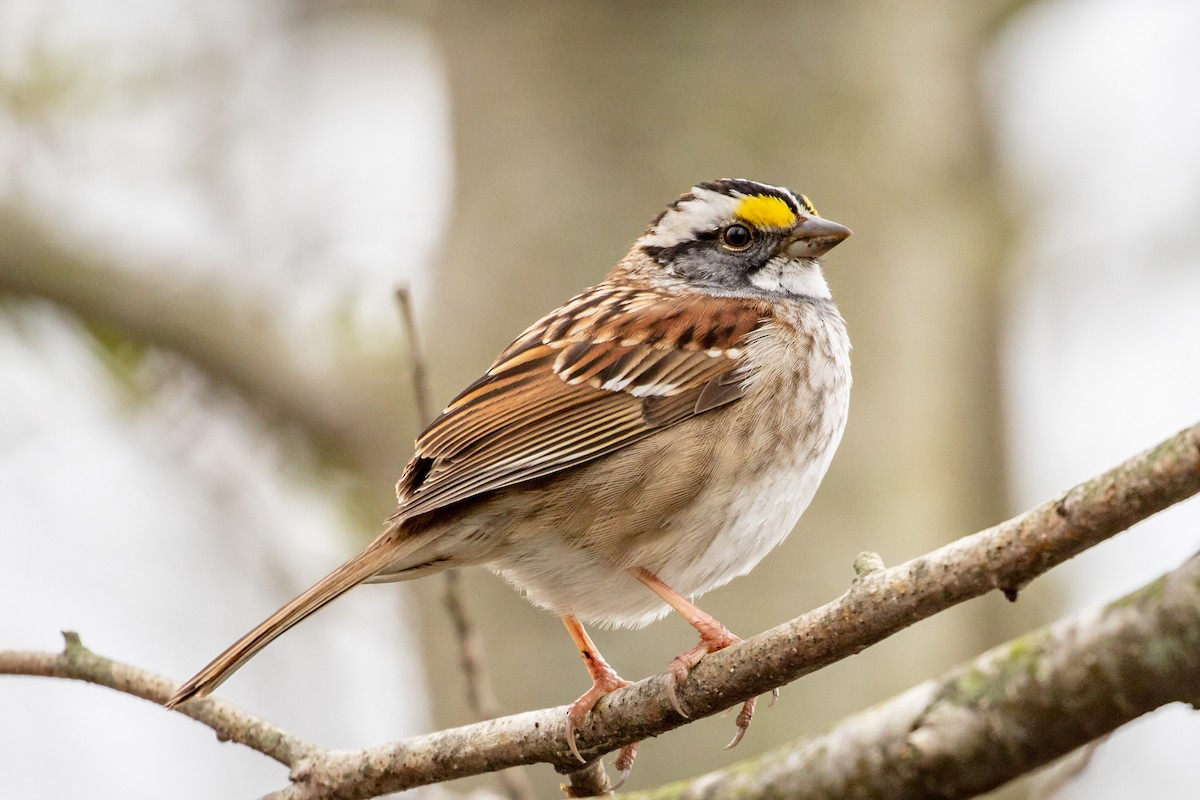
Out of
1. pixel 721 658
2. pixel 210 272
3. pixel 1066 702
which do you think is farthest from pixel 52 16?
pixel 1066 702

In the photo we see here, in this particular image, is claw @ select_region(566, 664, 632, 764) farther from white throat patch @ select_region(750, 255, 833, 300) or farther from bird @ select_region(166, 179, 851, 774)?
white throat patch @ select_region(750, 255, 833, 300)

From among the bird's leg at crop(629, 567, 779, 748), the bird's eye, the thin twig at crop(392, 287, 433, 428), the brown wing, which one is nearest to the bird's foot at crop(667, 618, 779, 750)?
the bird's leg at crop(629, 567, 779, 748)

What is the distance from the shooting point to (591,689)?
3.15 metres

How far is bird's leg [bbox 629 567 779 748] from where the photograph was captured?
2.48 meters

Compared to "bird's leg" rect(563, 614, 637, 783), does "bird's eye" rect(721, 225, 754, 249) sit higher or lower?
higher

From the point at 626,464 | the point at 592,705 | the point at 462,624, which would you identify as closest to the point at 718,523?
the point at 626,464

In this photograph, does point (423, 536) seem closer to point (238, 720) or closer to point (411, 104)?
point (238, 720)

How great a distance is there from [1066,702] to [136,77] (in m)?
5.27

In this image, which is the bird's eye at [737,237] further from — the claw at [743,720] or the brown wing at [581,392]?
the claw at [743,720]

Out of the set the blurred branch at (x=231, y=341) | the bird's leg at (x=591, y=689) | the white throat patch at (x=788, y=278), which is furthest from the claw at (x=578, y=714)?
the blurred branch at (x=231, y=341)

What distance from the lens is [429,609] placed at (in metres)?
5.59

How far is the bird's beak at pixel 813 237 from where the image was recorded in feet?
13.4

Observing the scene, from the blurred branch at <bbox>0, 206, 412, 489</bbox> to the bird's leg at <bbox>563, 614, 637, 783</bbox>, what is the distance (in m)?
2.13

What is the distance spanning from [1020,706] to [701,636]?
1816 millimetres
